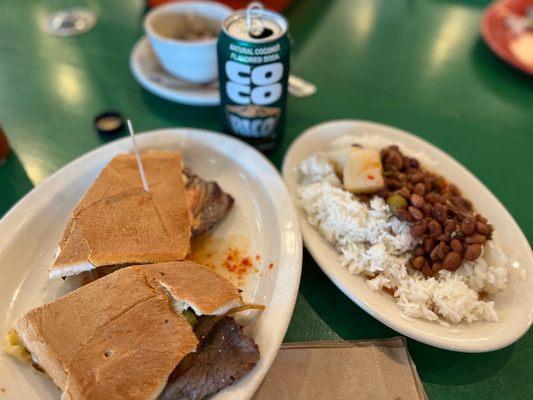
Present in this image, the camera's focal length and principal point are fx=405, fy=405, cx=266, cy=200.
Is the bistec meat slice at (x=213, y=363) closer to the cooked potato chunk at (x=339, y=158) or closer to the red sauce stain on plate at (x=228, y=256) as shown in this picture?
the red sauce stain on plate at (x=228, y=256)

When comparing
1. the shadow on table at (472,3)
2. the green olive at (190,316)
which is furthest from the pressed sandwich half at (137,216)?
the shadow on table at (472,3)

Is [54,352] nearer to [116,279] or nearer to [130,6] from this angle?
[116,279]

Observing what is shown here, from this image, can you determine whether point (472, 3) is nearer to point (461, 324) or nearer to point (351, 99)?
point (351, 99)

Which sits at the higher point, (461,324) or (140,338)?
(140,338)

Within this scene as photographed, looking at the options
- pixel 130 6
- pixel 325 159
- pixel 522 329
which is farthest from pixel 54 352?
pixel 130 6

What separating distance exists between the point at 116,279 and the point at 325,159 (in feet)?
3.23

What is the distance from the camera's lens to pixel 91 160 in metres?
1.70

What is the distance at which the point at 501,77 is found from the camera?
2.56 metres

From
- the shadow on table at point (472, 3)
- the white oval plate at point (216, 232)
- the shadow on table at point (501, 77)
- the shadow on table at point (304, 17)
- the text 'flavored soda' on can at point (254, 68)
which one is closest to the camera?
the white oval plate at point (216, 232)

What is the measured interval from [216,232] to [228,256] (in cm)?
13

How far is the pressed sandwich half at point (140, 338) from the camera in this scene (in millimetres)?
1063

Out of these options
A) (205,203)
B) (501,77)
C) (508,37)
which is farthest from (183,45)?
(508,37)

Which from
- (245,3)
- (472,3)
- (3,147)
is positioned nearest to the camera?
(3,147)

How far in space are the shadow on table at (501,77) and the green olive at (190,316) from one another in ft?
7.41
